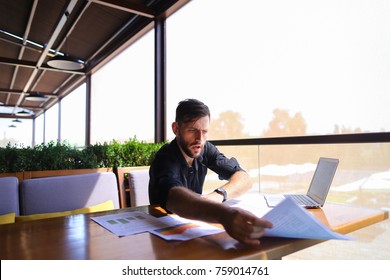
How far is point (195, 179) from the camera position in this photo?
1710mm

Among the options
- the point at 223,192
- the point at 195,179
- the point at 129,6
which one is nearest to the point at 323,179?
the point at 223,192

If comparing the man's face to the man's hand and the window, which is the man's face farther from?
the window

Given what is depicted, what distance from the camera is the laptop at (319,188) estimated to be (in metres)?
1.42

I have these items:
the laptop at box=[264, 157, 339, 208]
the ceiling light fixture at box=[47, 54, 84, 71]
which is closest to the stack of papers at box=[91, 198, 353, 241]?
the laptop at box=[264, 157, 339, 208]

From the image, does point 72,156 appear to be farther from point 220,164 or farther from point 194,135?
point 194,135

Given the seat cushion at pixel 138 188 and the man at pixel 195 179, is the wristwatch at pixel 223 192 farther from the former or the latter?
the seat cushion at pixel 138 188

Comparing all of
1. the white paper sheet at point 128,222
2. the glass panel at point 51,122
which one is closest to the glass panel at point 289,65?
the white paper sheet at point 128,222

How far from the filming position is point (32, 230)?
105 cm

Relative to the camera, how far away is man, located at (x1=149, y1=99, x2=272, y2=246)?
2.71 ft

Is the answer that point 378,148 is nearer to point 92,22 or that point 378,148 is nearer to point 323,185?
point 323,185

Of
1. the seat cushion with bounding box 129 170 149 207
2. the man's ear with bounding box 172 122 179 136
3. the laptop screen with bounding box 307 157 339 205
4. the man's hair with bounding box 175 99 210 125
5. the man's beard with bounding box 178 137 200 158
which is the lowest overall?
the seat cushion with bounding box 129 170 149 207

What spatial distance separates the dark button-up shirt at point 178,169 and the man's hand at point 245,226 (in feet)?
1.38

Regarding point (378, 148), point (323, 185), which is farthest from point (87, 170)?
point (378, 148)

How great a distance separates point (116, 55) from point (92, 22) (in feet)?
3.40
